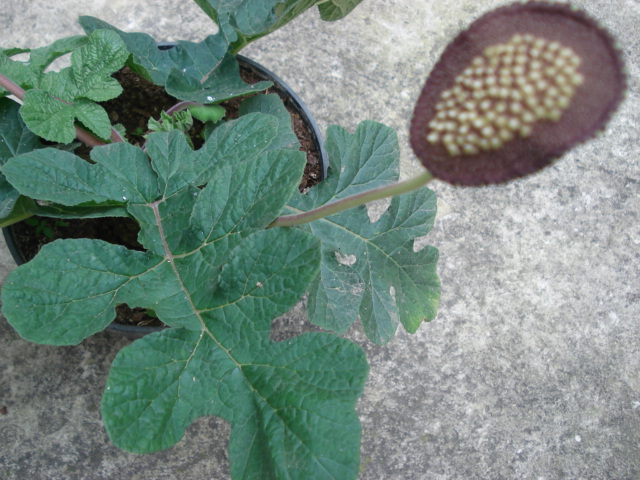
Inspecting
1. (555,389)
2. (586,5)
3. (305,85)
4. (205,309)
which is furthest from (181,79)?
(586,5)

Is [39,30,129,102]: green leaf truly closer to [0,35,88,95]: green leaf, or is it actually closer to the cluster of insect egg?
[0,35,88,95]: green leaf

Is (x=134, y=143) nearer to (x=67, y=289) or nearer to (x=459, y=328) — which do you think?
(x=67, y=289)

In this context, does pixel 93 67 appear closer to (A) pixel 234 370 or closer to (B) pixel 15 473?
(A) pixel 234 370

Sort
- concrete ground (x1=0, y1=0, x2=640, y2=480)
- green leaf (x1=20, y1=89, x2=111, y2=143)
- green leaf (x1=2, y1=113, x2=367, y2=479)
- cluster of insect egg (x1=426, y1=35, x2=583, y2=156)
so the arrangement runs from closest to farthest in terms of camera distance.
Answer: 1. cluster of insect egg (x1=426, y1=35, x2=583, y2=156)
2. green leaf (x1=2, y1=113, x2=367, y2=479)
3. green leaf (x1=20, y1=89, x2=111, y2=143)
4. concrete ground (x1=0, y1=0, x2=640, y2=480)

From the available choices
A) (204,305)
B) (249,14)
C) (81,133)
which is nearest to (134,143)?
(81,133)

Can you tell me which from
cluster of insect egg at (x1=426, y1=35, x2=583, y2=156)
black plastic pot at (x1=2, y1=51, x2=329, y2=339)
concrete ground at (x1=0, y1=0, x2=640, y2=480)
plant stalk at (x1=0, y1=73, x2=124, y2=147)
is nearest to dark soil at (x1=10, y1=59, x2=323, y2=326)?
black plastic pot at (x1=2, y1=51, x2=329, y2=339)

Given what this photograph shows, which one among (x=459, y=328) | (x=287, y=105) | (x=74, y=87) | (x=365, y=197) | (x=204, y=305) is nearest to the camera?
(x=365, y=197)

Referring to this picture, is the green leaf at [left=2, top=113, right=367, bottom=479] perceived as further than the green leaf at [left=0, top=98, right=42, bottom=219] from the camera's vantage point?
No

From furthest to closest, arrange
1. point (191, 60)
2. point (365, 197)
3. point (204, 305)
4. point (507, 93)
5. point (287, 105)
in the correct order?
point (287, 105), point (191, 60), point (204, 305), point (365, 197), point (507, 93)
